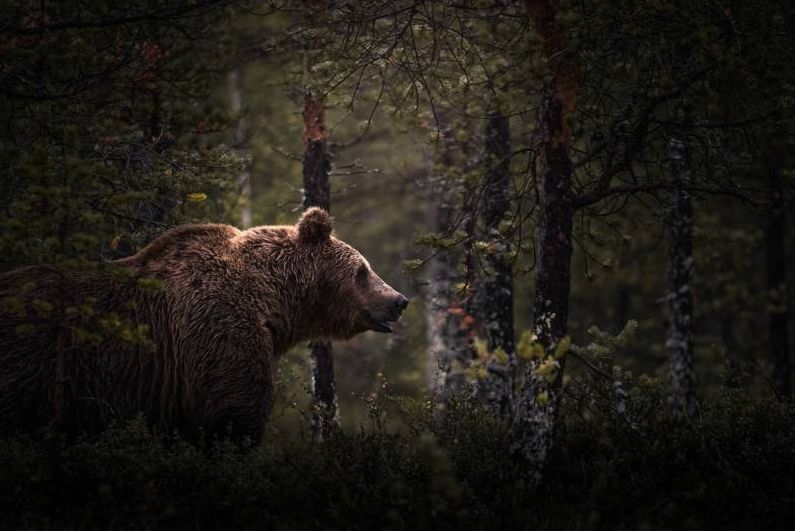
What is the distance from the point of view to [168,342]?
7469 millimetres

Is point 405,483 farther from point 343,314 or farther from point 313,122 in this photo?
point 313,122

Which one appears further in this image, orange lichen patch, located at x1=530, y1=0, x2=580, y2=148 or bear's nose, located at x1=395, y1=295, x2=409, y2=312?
bear's nose, located at x1=395, y1=295, x2=409, y2=312

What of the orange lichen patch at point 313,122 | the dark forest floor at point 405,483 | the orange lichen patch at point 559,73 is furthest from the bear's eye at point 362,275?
the orange lichen patch at point 559,73

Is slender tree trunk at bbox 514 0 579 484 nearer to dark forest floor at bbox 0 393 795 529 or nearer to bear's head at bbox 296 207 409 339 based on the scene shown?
dark forest floor at bbox 0 393 795 529

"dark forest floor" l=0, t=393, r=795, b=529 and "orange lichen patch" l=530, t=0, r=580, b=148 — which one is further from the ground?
"orange lichen patch" l=530, t=0, r=580, b=148

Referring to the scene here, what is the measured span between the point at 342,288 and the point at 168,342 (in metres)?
1.96

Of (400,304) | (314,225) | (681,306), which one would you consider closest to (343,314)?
(400,304)

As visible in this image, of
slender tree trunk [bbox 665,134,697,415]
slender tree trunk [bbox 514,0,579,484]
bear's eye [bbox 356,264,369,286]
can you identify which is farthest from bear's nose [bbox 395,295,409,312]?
slender tree trunk [bbox 665,134,697,415]

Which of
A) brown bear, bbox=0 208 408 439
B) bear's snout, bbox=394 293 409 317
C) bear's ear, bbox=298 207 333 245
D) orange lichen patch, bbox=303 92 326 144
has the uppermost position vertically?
orange lichen patch, bbox=303 92 326 144

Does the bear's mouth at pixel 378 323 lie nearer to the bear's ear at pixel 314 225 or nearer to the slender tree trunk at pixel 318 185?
the bear's ear at pixel 314 225

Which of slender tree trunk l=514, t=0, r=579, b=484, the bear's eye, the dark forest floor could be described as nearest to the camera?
the dark forest floor

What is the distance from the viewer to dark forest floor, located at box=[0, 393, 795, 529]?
228 inches

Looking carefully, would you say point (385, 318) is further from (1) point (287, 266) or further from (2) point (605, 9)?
(2) point (605, 9)

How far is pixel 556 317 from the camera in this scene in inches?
263
